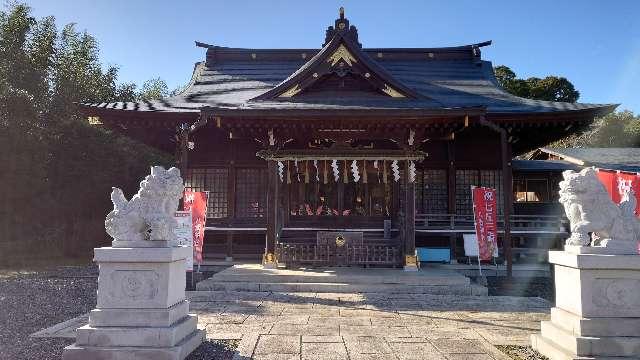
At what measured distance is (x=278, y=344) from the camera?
574 cm

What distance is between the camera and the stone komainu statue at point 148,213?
5105 mm

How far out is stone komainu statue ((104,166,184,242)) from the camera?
16.8 ft

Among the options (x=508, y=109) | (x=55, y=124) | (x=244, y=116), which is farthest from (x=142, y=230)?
(x=55, y=124)

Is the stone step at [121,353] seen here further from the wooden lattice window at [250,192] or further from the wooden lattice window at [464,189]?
the wooden lattice window at [464,189]

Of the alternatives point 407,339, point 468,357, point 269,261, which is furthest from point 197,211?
point 468,357

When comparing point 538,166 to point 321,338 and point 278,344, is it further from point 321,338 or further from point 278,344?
point 278,344

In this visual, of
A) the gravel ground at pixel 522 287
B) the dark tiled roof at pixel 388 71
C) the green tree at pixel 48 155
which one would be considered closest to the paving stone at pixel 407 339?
the gravel ground at pixel 522 287

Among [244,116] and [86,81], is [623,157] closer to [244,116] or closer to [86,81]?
[244,116]

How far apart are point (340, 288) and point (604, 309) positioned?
5879 mm

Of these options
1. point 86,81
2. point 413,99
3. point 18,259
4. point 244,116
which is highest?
point 86,81

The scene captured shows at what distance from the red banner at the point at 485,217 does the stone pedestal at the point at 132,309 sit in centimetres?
856

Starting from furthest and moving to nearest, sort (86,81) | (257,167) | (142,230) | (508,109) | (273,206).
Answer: (86,81) → (257,167) → (508,109) → (273,206) → (142,230)

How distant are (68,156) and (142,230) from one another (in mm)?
15323

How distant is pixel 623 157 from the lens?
66.5 feet
